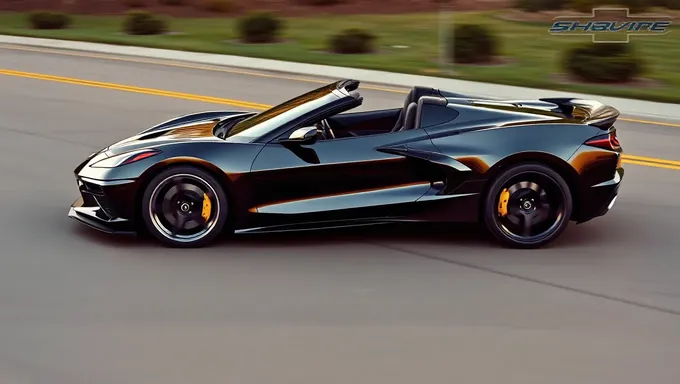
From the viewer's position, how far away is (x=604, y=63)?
19.1m

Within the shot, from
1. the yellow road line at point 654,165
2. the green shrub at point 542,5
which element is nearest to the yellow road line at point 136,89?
the yellow road line at point 654,165

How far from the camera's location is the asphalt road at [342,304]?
20.5 ft

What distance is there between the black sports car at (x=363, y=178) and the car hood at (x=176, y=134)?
11 centimetres

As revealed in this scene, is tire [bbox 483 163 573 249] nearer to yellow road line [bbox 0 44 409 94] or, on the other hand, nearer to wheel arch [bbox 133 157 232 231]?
wheel arch [bbox 133 157 232 231]

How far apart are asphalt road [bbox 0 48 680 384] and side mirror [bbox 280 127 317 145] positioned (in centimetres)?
84

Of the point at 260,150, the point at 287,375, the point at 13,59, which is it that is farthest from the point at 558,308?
the point at 13,59

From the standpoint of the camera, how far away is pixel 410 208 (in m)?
8.65

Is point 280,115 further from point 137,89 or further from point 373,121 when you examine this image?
point 137,89

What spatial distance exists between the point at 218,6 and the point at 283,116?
27602mm

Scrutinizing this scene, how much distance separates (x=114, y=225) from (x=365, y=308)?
246cm

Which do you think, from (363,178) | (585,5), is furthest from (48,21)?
(363,178)

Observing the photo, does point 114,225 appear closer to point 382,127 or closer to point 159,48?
point 382,127

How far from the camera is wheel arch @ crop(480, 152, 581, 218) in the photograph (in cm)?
860

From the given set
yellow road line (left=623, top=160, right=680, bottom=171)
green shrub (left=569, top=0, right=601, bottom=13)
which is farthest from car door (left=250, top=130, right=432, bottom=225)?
green shrub (left=569, top=0, right=601, bottom=13)
